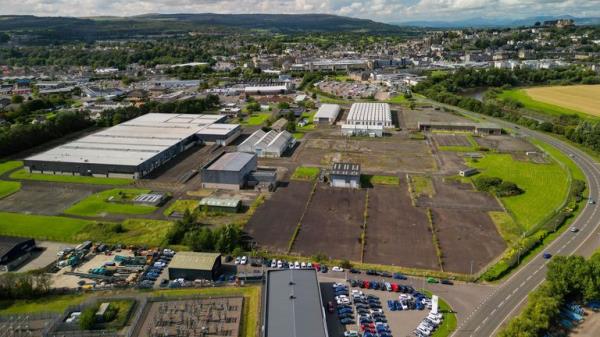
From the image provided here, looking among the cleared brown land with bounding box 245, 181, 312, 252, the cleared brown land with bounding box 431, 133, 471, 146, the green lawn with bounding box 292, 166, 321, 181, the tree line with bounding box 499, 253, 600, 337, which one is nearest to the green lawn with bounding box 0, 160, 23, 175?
the cleared brown land with bounding box 245, 181, 312, 252

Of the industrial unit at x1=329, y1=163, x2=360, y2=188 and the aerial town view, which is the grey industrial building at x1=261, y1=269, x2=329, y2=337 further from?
the industrial unit at x1=329, y1=163, x2=360, y2=188

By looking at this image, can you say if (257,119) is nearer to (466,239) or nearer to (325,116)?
(325,116)

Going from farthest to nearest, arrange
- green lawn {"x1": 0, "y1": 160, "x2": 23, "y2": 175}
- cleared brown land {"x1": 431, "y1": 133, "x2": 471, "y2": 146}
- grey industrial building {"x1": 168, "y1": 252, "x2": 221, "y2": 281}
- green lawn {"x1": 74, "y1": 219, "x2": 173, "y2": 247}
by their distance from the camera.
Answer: cleared brown land {"x1": 431, "y1": 133, "x2": 471, "y2": 146}, green lawn {"x1": 0, "y1": 160, "x2": 23, "y2": 175}, green lawn {"x1": 74, "y1": 219, "x2": 173, "y2": 247}, grey industrial building {"x1": 168, "y1": 252, "x2": 221, "y2": 281}

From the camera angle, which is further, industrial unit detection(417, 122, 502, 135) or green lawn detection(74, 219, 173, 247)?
industrial unit detection(417, 122, 502, 135)

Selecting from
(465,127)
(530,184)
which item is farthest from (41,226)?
(465,127)

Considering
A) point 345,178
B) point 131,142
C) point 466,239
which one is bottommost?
point 466,239

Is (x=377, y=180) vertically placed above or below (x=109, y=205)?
above
